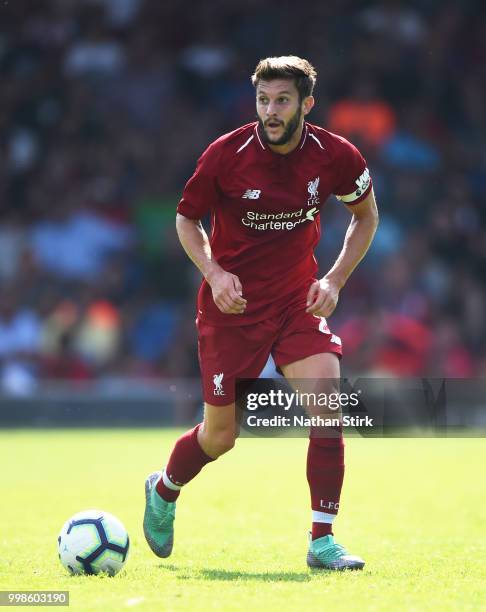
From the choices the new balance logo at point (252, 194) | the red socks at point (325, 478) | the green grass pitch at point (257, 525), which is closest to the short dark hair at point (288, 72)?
the new balance logo at point (252, 194)

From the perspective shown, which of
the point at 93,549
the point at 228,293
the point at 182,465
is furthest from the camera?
the point at 182,465

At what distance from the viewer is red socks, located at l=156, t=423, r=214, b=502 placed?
6555mm

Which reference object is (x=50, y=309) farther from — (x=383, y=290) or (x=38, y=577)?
(x=38, y=577)

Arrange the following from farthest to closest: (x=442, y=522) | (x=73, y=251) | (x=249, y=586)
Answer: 1. (x=73, y=251)
2. (x=442, y=522)
3. (x=249, y=586)

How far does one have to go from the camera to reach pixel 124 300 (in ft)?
52.1

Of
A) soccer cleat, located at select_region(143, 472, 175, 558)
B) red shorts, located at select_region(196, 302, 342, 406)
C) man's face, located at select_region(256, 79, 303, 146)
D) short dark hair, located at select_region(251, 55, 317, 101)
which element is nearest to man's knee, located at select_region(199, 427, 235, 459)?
red shorts, located at select_region(196, 302, 342, 406)

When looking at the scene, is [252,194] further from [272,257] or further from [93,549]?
[93,549]

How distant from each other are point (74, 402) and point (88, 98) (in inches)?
186

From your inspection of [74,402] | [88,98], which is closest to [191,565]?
[74,402]

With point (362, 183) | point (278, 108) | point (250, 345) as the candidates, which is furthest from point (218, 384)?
point (278, 108)

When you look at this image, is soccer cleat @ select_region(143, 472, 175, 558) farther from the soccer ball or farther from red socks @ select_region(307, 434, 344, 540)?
red socks @ select_region(307, 434, 344, 540)

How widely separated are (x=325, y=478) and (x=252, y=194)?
139 cm

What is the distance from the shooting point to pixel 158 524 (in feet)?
21.4

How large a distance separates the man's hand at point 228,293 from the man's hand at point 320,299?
0.32 m
